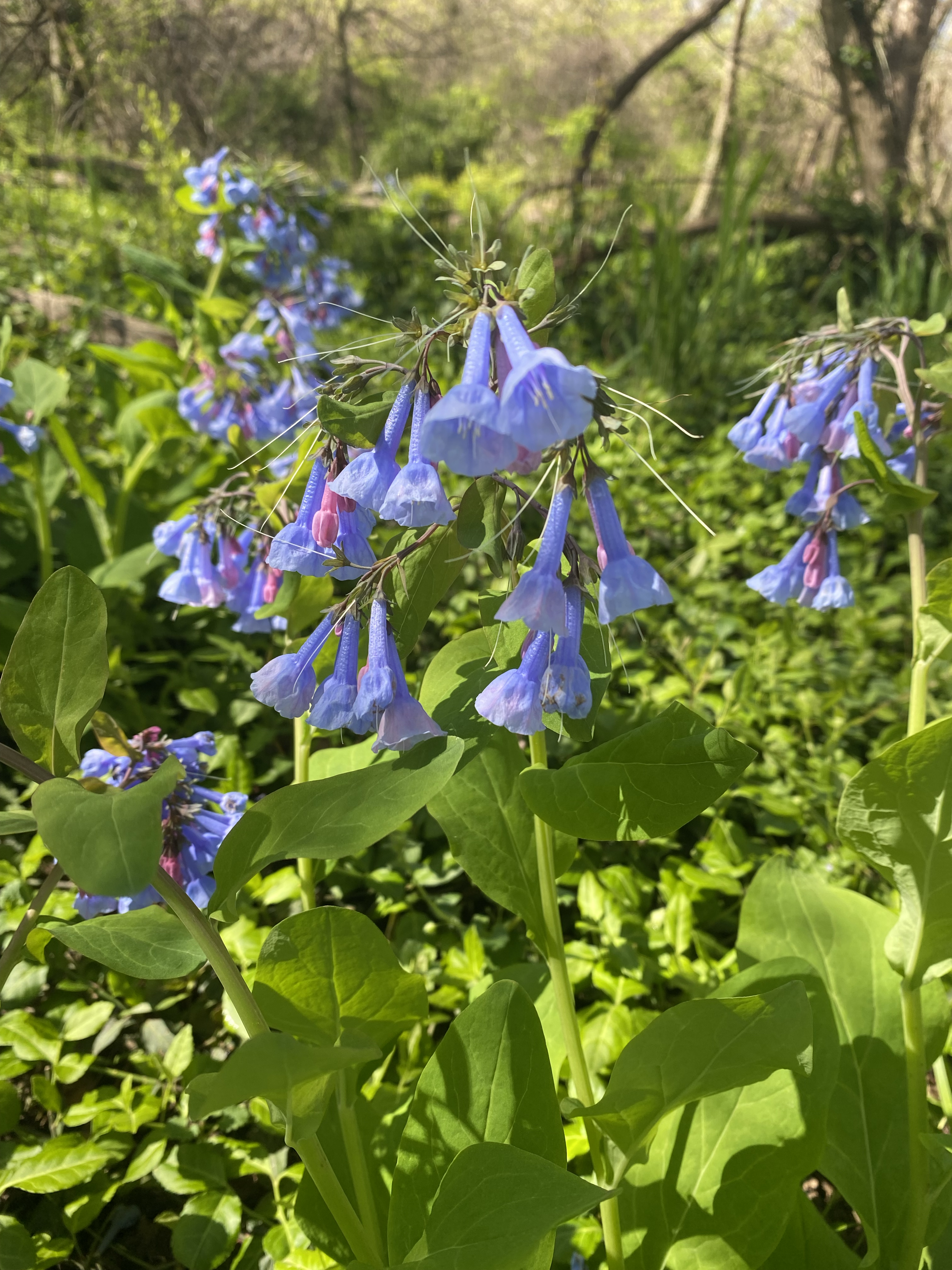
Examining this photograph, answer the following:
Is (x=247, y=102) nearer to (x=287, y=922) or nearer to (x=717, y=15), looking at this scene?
(x=717, y=15)

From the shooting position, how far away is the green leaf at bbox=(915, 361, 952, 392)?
1.05 m

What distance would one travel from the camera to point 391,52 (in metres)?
12.8

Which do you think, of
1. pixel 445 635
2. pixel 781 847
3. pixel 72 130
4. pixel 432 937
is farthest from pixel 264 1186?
pixel 72 130

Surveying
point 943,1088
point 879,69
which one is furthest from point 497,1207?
point 879,69

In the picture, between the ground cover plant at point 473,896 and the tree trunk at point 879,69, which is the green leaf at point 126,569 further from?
the tree trunk at point 879,69

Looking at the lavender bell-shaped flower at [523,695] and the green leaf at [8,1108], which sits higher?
the lavender bell-shaped flower at [523,695]

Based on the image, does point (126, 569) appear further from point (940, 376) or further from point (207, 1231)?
point (940, 376)

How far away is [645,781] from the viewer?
788 millimetres

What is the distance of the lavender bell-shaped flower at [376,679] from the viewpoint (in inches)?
31.6

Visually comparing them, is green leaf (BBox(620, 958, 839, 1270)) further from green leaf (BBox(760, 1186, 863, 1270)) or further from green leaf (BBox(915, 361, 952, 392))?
green leaf (BBox(915, 361, 952, 392))

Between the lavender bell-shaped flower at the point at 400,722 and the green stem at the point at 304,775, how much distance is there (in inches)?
16.2

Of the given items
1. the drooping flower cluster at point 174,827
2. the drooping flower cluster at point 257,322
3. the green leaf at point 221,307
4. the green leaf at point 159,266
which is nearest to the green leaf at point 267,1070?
the drooping flower cluster at point 174,827

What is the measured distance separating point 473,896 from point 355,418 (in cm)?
128

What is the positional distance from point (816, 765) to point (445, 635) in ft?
3.48
